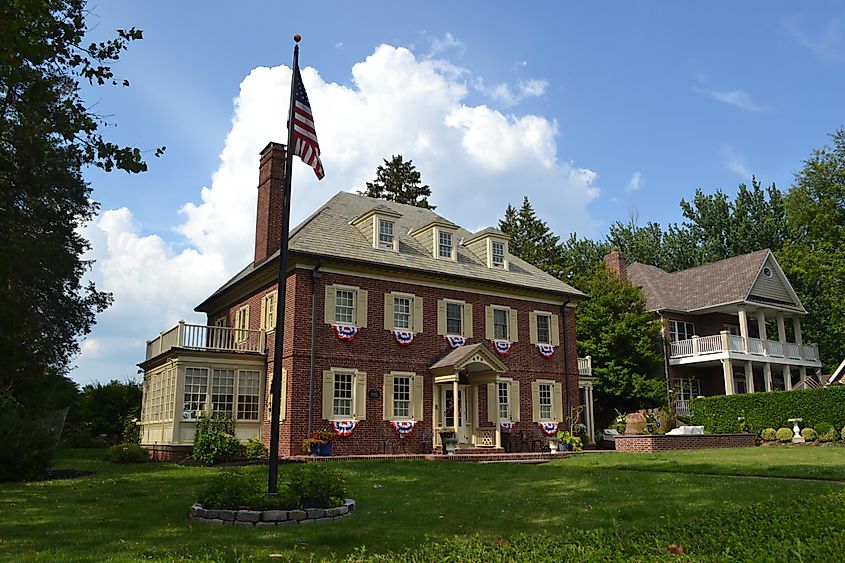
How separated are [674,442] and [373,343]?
1017 centimetres

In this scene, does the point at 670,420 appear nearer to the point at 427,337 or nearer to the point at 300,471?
the point at 427,337

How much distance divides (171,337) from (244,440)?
13.3 feet

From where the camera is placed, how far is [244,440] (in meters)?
20.7

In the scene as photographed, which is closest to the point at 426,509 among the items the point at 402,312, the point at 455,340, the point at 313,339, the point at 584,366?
the point at 313,339

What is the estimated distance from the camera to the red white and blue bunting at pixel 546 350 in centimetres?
2567

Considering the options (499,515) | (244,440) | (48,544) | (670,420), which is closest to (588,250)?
(670,420)

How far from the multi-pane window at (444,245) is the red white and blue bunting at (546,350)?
4978 mm

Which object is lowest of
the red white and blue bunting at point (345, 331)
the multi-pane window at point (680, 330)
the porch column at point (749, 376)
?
the porch column at point (749, 376)

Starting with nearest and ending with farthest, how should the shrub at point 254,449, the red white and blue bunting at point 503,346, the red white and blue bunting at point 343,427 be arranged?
the shrub at point 254,449 → the red white and blue bunting at point 343,427 → the red white and blue bunting at point 503,346

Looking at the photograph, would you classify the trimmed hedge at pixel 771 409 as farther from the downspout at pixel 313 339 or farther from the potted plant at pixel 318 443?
the downspout at pixel 313 339

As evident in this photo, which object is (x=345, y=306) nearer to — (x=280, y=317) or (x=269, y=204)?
(x=269, y=204)

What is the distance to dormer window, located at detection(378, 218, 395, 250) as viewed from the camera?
23.2 metres

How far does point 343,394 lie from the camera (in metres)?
21.0

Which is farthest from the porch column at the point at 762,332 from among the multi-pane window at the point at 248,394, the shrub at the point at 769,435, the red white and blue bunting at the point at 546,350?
the multi-pane window at the point at 248,394
